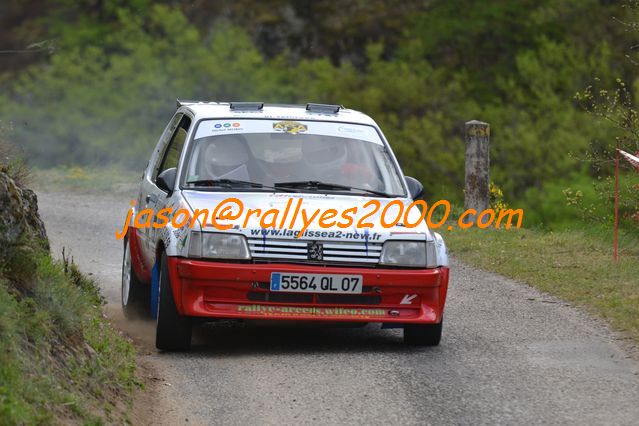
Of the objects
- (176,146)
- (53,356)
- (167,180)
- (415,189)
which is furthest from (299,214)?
(53,356)

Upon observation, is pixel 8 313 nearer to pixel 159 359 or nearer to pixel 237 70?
pixel 159 359

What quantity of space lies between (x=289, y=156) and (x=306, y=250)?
137cm

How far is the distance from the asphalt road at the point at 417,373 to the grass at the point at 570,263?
0.29 metres

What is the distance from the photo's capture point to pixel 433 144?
115 feet

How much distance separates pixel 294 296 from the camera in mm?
8805

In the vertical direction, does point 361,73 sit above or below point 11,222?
below

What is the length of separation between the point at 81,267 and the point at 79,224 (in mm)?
3690

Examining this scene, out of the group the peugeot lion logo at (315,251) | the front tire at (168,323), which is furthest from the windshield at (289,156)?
the front tire at (168,323)

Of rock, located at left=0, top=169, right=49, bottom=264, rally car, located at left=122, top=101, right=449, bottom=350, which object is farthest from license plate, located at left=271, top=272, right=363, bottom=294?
rock, located at left=0, top=169, right=49, bottom=264

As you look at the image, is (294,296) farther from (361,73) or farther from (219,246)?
(361,73)

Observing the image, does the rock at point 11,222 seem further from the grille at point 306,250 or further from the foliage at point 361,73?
the foliage at point 361,73

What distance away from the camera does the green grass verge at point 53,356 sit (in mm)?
6172

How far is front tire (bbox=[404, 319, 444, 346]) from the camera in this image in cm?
920

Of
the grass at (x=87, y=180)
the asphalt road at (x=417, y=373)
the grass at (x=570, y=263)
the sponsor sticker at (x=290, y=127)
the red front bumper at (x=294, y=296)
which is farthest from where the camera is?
the grass at (x=87, y=180)
